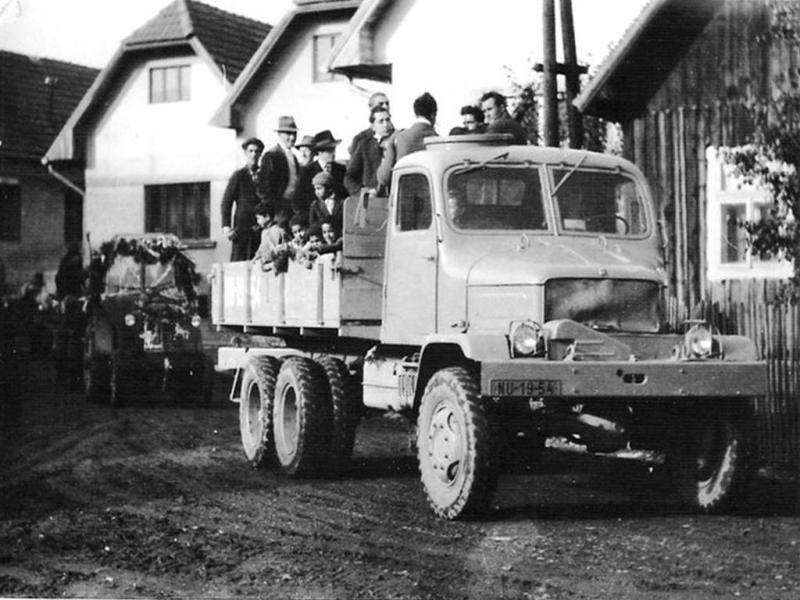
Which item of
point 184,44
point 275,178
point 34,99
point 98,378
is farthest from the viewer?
point 184,44

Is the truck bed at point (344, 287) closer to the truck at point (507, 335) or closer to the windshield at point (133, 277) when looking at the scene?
the truck at point (507, 335)

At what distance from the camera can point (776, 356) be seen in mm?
9961

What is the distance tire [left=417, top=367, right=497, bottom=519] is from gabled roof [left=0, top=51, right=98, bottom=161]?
3.22 meters

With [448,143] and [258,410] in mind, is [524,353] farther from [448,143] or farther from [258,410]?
[258,410]

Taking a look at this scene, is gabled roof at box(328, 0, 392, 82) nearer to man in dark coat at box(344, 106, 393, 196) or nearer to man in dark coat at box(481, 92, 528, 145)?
man in dark coat at box(344, 106, 393, 196)

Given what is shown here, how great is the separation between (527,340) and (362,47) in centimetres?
1215

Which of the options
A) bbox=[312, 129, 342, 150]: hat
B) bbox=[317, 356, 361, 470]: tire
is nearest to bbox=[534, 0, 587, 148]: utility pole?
bbox=[312, 129, 342, 150]: hat

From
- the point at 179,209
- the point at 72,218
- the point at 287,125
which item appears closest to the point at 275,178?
the point at 287,125

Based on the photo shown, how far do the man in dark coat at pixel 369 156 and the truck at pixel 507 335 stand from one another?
2.32 ft

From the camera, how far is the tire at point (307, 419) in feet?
31.5

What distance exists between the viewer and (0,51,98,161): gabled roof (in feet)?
34.4

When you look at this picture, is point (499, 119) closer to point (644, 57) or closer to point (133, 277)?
point (644, 57)

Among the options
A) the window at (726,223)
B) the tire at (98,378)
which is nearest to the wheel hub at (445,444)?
the window at (726,223)

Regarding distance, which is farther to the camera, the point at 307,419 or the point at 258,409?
the point at 258,409
